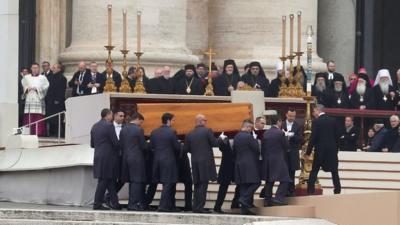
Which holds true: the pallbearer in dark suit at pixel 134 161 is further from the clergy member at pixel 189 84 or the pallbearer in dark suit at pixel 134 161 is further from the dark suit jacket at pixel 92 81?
the dark suit jacket at pixel 92 81

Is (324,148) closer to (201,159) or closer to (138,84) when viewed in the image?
(201,159)

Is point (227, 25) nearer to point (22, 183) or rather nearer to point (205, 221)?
point (22, 183)

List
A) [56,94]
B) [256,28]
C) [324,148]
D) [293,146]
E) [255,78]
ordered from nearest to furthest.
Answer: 1. [324,148]
2. [293,146]
3. [255,78]
4. [56,94]
5. [256,28]

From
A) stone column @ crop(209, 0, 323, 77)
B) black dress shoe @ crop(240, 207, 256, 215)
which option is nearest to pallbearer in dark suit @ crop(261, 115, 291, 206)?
black dress shoe @ crop(240, 207, 256, 215)

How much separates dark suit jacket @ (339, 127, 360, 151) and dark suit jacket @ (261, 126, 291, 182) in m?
4.05

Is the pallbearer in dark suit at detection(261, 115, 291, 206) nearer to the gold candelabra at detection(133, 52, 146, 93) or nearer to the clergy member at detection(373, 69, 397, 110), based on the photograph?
the gold candelabra at detection(133, 52, 146, 93)

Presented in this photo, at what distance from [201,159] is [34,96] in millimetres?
6628

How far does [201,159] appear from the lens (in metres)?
34.0

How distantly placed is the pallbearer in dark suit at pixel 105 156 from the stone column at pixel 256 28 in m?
9.56

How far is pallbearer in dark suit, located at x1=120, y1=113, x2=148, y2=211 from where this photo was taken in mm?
34219

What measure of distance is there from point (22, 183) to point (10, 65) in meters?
2.30

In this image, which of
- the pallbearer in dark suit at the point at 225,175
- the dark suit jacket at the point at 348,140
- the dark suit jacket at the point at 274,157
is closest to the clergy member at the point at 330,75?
the dark suit jacket at the point at 348,140

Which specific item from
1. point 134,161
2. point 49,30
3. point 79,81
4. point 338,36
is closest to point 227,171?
point 134,161

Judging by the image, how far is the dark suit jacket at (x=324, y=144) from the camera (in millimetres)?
34625
